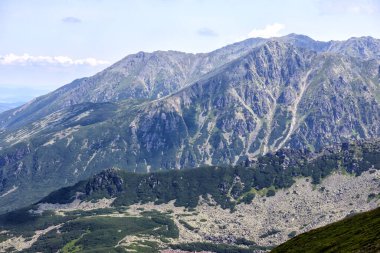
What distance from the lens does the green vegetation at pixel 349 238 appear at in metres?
138

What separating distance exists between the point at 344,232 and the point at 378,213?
1564cm

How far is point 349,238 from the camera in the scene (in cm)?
15988

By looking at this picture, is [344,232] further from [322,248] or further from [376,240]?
[376,240]

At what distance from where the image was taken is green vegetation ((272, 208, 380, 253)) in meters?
138

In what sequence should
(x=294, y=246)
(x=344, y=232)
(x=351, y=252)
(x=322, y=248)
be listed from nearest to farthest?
(x=351, y=252) < (x=322, y=248) < (x=344, y=232) < (x=294, y=246)

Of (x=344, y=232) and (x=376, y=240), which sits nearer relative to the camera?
(x=376, y=240)

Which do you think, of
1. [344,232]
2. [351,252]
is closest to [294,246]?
[344,232]

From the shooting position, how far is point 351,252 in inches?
5256

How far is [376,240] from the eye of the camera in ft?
439

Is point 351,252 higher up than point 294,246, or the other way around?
point 351,252

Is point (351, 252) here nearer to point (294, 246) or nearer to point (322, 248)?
point (322, 248)

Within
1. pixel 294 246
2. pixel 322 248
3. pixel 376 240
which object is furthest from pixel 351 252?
pixel 294 246

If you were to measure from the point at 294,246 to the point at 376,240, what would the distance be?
65095mm

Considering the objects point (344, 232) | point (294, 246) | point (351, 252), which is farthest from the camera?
point (294, 246)
